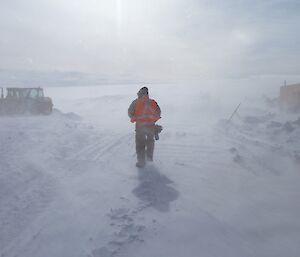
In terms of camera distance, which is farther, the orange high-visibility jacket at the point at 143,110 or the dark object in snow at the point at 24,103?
the dark object in snow at the point at 24,103

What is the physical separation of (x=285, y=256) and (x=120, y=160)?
5038 mm

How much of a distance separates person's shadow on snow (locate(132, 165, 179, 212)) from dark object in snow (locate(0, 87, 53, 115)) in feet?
49.0

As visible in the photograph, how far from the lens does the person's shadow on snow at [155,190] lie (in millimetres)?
5219

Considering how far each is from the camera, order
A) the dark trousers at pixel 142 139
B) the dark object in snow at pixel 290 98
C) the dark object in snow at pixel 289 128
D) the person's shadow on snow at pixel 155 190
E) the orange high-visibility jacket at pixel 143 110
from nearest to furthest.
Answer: the person's shadow on snow at pixel 155 190 < the orange high-visibility jacket at pixel 143 110 < the dark trousers at pixel 142 139 < the dark object in snow at pixel 289 128 < the dark object in snow at pixel 290 98

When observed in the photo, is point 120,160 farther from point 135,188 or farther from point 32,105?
point 32,105

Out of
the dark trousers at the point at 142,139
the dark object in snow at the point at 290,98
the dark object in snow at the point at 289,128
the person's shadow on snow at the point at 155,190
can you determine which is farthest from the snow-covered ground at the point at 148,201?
the dark object in snow at the point at 290,98

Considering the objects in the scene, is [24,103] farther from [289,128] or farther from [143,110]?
[289,128]

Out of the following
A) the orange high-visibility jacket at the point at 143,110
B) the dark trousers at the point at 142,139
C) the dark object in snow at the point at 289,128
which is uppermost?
the orange high-visibility jacket at the point at 143,110

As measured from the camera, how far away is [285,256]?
3805mm

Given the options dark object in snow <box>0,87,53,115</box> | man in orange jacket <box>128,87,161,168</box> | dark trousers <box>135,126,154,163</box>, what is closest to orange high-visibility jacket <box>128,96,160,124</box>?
man in orange jacket <box>128,87,161,168</box>

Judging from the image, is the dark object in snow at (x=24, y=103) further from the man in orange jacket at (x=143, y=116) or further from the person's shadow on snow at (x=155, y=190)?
the person's shadow on snow at (x=155, y=190)

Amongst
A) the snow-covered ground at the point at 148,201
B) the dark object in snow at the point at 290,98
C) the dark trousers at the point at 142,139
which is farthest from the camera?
the dark object in snow at the point at 290,98

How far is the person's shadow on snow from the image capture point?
5.22 meters

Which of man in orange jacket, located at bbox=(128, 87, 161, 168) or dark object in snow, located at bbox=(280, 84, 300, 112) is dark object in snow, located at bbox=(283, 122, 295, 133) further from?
dark object in snow, located at bbox=(280, 84, 300, 112)
